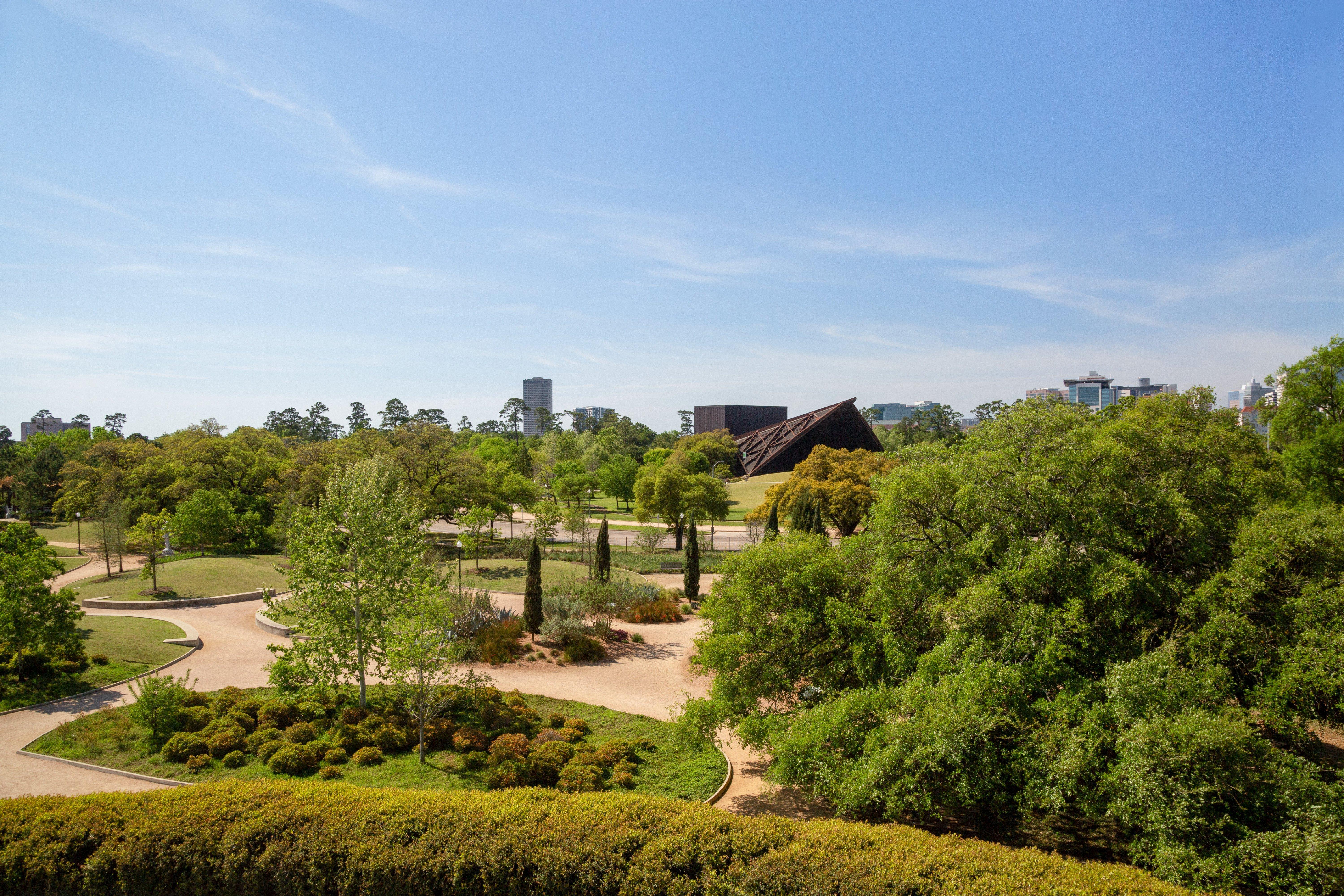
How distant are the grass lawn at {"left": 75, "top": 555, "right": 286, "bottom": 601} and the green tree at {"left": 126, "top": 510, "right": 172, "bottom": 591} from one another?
0.44 m

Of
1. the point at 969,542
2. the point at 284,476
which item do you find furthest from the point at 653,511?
the point at 969,542

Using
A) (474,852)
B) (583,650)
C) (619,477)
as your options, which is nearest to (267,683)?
(583,650)

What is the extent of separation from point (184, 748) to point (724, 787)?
10.6m

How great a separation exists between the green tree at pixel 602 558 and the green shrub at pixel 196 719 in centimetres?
1350

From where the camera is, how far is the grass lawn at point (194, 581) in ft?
84.5

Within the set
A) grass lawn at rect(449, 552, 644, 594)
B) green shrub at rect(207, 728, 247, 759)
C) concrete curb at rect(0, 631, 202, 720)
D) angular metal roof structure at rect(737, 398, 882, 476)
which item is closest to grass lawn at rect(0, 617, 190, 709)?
concrete curb at rect(0, 631, 202, 720)

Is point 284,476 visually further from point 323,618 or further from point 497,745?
point 497,745

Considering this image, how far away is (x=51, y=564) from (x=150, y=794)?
1206cm

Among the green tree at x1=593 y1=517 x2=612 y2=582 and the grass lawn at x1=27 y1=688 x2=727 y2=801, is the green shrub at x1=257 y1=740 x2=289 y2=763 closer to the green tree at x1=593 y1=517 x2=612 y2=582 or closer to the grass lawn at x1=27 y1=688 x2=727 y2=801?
the grass lawn at x1=27 y1=688 x2=727 y2=801

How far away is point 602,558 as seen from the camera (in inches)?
1031

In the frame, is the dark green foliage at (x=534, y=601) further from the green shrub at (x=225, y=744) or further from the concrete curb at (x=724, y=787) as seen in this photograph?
the concrete curb at (x=724, y=787)

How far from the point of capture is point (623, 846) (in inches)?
300

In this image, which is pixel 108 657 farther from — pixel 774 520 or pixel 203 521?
pixel 774 520

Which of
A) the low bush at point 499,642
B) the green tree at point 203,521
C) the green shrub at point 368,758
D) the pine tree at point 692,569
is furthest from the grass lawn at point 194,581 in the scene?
the pine tree at point 692,569
